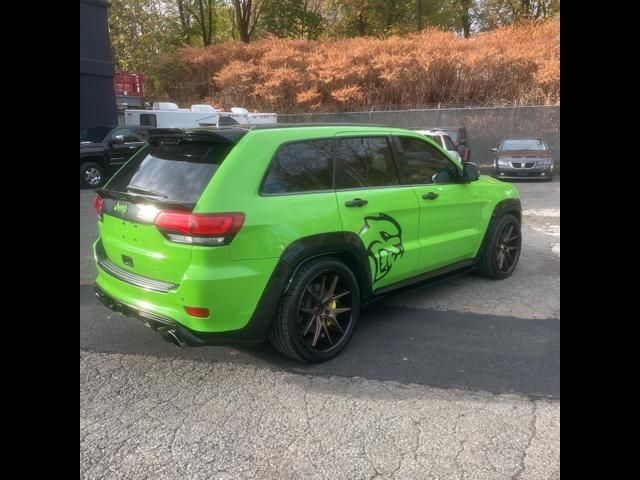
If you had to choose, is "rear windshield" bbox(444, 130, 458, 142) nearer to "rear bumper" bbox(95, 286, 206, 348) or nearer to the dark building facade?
the dark building facade

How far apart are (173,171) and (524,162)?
45.9 feet

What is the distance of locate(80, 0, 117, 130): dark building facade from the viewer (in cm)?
1805

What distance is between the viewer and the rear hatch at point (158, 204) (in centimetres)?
330

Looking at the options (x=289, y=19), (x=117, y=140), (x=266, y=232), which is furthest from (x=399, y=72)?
(x=266, y=232)

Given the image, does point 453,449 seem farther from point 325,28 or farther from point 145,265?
point 325,28

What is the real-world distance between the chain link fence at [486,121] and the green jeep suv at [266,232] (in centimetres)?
1623

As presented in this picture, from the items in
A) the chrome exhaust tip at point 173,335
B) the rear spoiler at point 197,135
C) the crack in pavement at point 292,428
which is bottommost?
the crack in pavement at point 292,428

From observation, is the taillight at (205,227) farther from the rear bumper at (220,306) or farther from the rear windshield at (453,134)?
the rear windshield at (453,134)

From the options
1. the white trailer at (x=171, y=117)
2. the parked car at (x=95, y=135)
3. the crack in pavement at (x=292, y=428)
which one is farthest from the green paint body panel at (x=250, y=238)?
the white trailer at (x=171, y=117)

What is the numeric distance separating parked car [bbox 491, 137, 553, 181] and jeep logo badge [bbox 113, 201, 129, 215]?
13.9m

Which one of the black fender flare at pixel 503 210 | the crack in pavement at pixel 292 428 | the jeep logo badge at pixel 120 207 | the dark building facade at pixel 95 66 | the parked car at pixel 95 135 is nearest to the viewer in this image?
the crack in pavement at pixel 292 428
